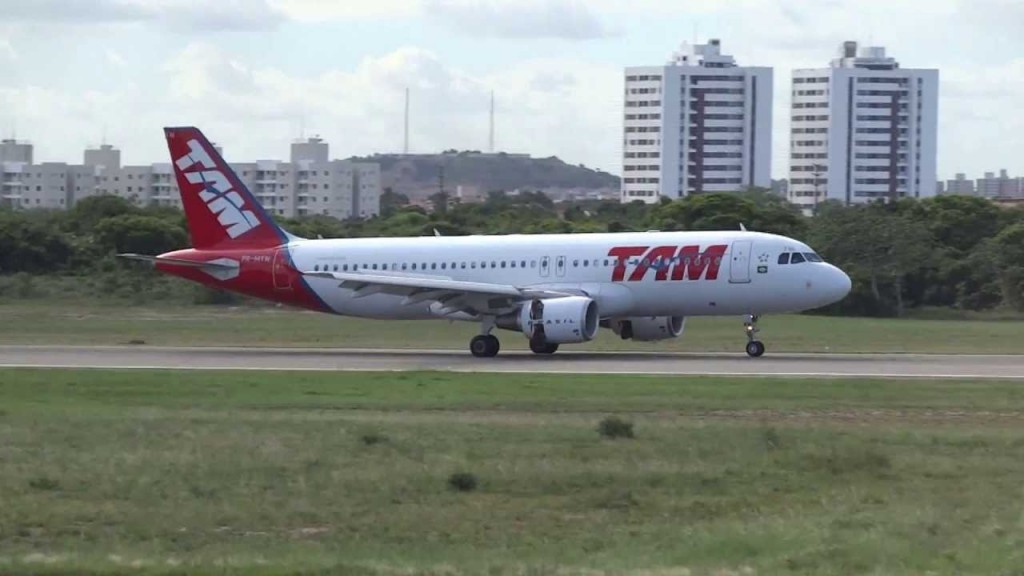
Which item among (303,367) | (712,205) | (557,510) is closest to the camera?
(557,510)

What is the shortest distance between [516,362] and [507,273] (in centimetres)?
435

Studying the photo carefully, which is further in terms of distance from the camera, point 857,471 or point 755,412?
point 755,412

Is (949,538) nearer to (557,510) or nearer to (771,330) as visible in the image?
(557,510)

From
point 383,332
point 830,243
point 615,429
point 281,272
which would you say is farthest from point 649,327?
point 830,243

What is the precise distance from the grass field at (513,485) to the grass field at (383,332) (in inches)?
683

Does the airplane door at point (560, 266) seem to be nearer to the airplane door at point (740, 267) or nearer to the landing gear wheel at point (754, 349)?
the airplane door at point (740, 267)

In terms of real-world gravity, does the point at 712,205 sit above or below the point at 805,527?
above

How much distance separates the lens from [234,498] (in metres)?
17.5

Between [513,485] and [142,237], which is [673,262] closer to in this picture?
[513,485]

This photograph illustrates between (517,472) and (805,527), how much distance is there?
4267 mm

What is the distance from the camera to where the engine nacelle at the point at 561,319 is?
132ft

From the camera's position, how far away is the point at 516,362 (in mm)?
39500

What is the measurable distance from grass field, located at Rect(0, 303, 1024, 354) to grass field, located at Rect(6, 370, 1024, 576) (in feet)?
57.0

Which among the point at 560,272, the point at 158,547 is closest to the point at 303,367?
the point at 560,272
